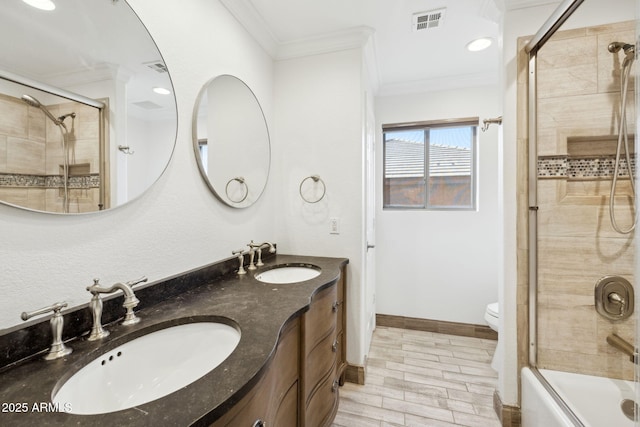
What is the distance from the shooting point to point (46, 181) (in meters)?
0.83

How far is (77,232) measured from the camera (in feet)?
2.95

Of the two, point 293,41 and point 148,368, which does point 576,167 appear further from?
point 148,368

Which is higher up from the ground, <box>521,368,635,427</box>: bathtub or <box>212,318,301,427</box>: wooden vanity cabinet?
<box>212,318,301,427</box>: wooden vanity cabinet

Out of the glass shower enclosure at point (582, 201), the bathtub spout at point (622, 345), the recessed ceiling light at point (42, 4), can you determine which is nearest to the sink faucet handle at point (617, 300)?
the glass shower enclosure at point (582, 201)

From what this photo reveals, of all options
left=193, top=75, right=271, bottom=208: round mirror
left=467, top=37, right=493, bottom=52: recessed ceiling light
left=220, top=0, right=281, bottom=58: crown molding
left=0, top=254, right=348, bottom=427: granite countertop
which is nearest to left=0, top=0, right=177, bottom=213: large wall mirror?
left=193, top=75, right=271, bottom=208: round mirror

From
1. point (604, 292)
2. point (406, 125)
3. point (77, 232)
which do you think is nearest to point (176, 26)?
point (77, 232)

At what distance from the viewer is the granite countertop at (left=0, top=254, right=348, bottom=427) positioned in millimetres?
536

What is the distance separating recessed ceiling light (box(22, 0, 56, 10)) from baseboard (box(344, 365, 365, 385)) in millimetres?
2375

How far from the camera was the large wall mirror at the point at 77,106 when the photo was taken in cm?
77

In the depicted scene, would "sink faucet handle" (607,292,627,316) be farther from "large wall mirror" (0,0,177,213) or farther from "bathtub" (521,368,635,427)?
"large wall mirror" (0,0,177,213)

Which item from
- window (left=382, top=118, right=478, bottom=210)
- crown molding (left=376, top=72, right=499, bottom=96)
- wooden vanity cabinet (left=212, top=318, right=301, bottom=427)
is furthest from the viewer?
window (left=382, top=118, right=478, bottom=210)

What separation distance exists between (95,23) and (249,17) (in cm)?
109

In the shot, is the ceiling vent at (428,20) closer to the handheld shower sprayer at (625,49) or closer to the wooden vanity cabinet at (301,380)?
the handheld shower sprayer at (625,49)

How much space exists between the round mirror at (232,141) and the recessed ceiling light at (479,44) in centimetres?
173
